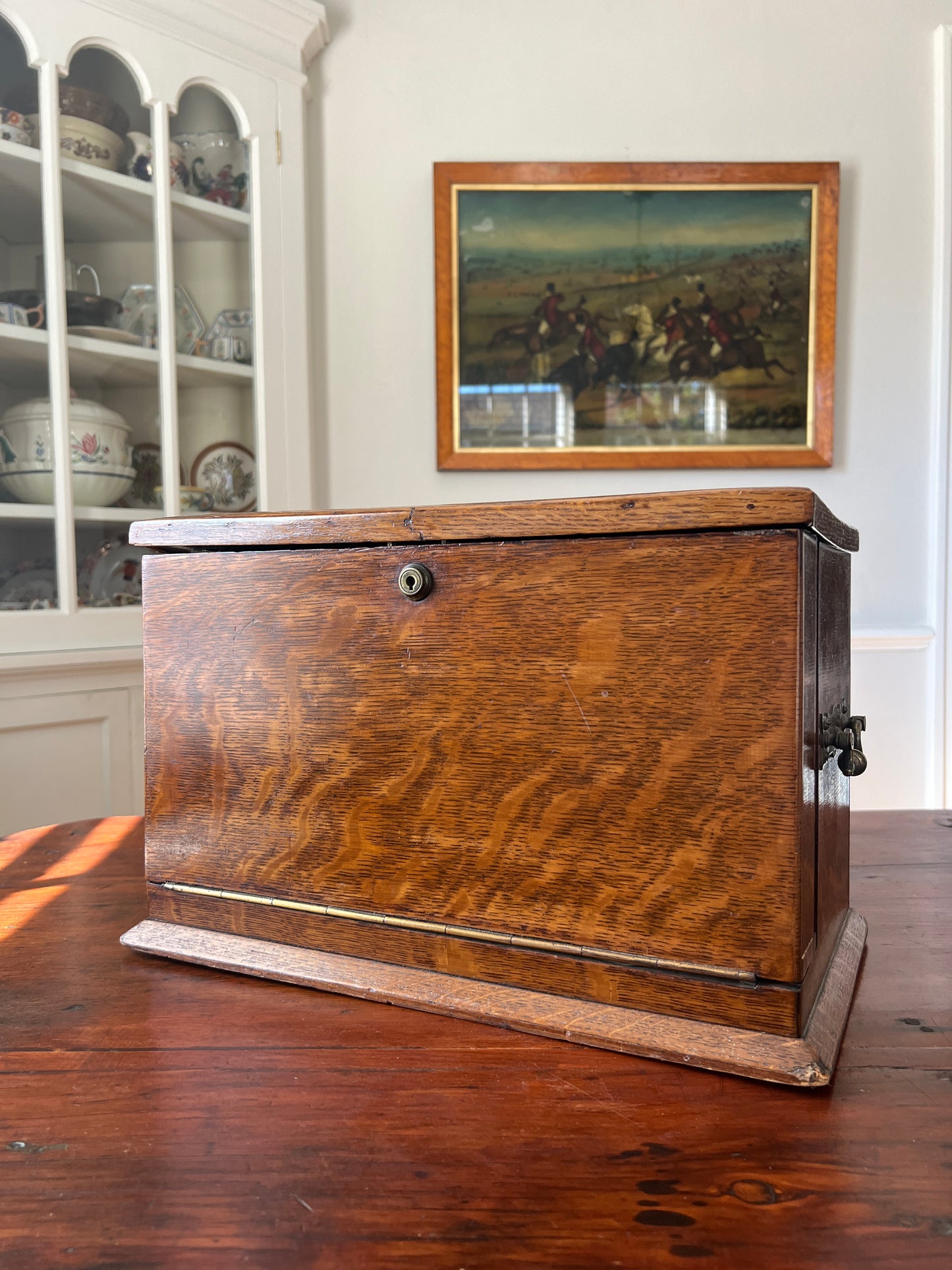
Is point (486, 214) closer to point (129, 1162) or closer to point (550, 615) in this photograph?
point (550, 615)

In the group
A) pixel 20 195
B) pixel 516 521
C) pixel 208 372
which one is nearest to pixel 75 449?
pixel 208 372

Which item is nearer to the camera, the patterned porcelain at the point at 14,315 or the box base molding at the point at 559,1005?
the box base molding at the point at 559,1005

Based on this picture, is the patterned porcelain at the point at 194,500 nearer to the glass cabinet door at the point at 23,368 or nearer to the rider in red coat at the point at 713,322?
the glass cabinet door at the point at 23,368

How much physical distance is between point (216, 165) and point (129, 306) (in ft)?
1.41

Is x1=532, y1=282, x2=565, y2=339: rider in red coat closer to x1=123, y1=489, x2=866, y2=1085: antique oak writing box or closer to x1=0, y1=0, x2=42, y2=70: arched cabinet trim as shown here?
x1=0, y1=0, x2=42, y2=70: arched cabinet trim

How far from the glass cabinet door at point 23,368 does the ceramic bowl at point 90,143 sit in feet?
0.20

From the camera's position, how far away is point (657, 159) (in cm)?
245

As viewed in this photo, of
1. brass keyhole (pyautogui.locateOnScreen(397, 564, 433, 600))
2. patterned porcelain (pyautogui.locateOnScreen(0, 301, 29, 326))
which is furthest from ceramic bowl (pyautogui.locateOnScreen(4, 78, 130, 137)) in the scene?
brass keyhole (pyautogui.locateOnScreen(397, 564, 433, 600))

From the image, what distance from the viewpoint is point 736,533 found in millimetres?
494

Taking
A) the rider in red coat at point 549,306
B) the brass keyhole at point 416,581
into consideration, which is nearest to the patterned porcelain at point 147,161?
the rider in red coat at point 549,306

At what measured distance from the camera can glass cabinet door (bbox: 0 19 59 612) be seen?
1.78 meters

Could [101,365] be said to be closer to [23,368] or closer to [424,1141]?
[23,368]

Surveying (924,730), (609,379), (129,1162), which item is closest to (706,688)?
(129,1162)

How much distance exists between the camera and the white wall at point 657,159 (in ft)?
7.95
